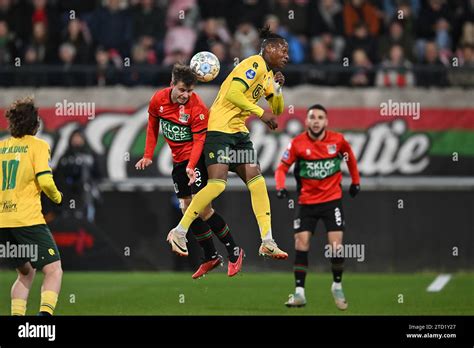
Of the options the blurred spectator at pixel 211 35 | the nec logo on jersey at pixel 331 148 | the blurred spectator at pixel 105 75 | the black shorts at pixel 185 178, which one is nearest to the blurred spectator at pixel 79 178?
the blurred spectator at pixel 105 75

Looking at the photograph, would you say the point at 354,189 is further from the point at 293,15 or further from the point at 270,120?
the point at 293,15

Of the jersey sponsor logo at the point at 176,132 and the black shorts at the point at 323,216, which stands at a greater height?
the jersey sponsor logo at the point at 176,132

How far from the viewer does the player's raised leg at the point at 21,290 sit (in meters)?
13.2

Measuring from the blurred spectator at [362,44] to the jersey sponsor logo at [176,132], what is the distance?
29.2 feet

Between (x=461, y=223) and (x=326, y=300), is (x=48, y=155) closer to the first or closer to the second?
(x=326, y=300)

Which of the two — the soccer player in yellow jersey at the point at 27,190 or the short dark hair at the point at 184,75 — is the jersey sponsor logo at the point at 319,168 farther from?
the soccer player in yellow jersey at the point at 27,190

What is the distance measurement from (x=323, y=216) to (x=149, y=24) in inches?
296

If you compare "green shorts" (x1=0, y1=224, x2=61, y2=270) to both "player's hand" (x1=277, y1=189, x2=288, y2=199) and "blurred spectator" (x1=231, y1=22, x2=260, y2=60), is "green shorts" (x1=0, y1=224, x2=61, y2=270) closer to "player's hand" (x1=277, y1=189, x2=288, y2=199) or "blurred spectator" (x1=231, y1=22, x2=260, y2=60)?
"player's hand" (x1=277, y1=189, x2=288, y2=199)

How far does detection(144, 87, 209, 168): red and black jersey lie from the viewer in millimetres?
13922

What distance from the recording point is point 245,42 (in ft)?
73.2

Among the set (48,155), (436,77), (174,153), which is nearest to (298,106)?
(436,77)

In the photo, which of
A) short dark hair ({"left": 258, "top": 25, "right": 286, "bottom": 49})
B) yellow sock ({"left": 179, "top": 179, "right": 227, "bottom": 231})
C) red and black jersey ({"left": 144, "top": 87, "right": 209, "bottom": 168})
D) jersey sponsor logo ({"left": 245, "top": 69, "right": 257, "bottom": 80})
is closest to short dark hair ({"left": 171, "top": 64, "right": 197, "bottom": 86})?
red and black jersey ({"left": 144, "top": 87, "right": 209, "bottom": 168})

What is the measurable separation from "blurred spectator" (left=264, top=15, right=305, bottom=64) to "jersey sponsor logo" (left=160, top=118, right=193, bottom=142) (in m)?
8.65

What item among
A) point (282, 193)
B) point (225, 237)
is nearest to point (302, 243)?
point (282, 193)
